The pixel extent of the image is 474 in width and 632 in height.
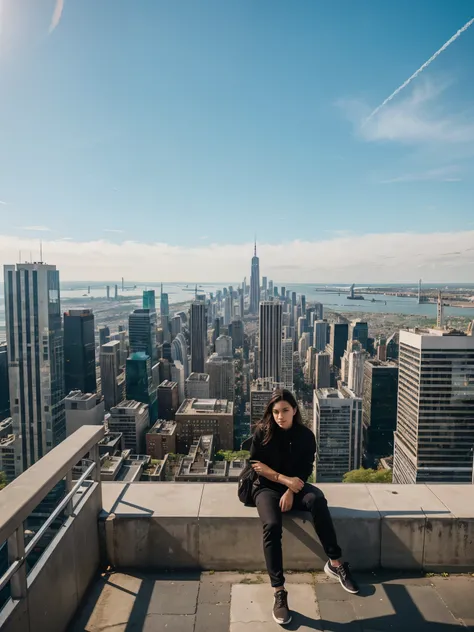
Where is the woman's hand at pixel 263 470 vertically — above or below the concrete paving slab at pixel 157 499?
above

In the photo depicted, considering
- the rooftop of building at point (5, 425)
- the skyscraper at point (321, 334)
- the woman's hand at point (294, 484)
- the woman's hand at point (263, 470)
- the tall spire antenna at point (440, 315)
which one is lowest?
the rooftop of building at point (5, 425)

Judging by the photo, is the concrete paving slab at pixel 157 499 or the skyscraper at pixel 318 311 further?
the skyscraper at pixel 318 311

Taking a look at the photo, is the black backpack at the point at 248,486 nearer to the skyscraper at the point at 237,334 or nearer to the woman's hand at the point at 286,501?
the woman's hand at the point at 286,501

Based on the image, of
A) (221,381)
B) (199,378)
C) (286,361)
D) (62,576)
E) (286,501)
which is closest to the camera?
(62,576)

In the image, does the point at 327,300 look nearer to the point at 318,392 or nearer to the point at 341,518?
the point at 318,392

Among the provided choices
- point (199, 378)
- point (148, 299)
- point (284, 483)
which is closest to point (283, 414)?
point (284, 483)

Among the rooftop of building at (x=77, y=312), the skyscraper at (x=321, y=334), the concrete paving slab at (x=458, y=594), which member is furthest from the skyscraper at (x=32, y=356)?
the skyscraper at (x=321, y=334)

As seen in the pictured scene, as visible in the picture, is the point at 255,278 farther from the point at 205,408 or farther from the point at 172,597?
the point at 172,597
